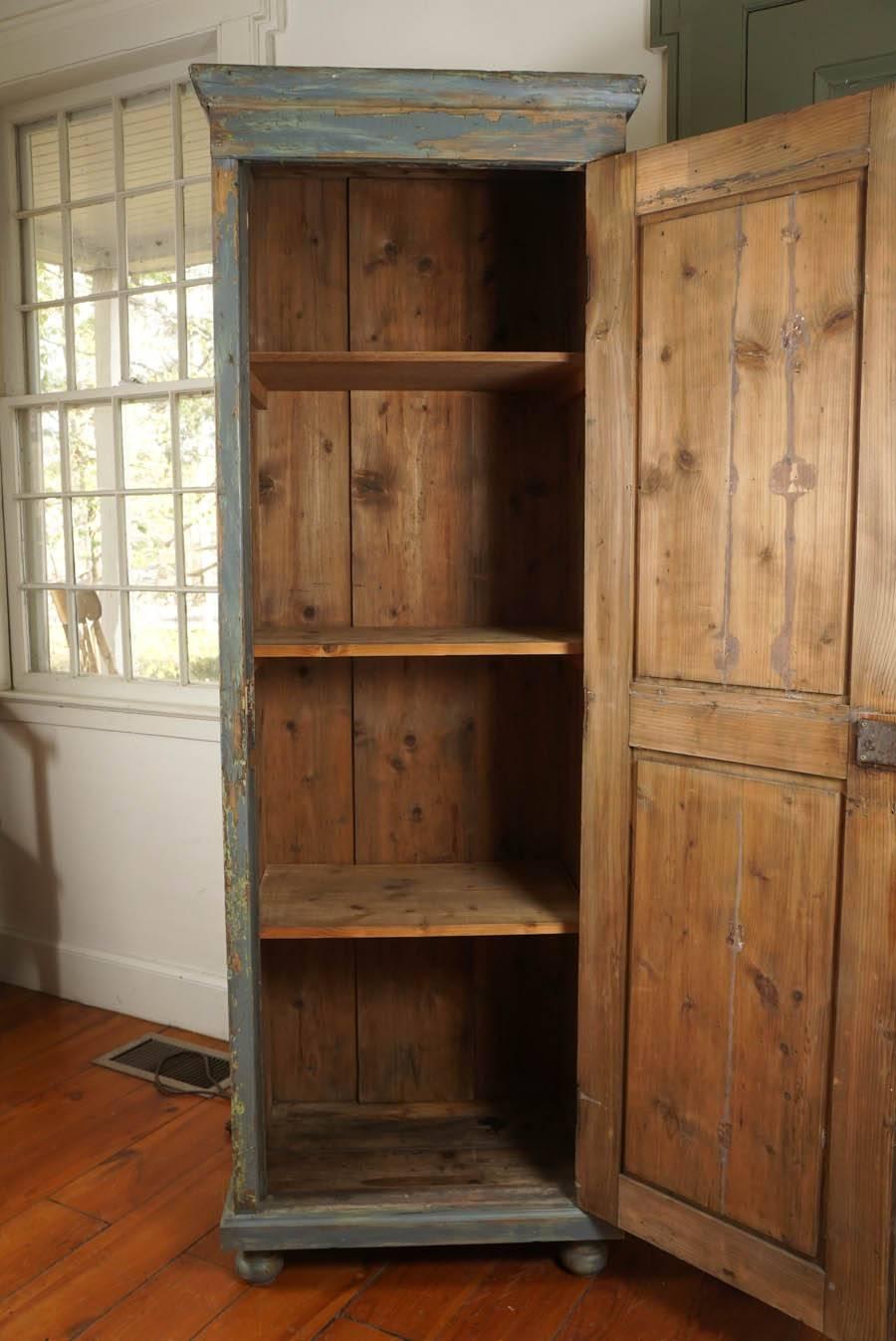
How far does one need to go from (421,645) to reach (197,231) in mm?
1646

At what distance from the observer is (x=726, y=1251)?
76.7 inches

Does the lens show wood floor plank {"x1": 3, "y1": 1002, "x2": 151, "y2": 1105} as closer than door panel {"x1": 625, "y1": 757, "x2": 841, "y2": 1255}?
No

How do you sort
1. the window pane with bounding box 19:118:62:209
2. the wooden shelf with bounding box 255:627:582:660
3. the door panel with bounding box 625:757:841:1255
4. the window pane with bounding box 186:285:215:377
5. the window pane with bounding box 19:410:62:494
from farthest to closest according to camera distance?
1. the window pane with bounding box 19:410:62:494
2. the window pane with bounding box 19:118:62:209
3. the window pane with bounding box 186:285:215:377
4. the wooden shelf with bounding box 255:627:582:660
5. the door panel with bounding box 625:757:841:1255

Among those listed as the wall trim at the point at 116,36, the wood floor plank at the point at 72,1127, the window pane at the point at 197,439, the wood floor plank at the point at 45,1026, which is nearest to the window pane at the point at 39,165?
the wall trim at the point at 116,36

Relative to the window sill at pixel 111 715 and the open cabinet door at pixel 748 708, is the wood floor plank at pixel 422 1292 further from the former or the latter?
the window sill at pixel 111 715

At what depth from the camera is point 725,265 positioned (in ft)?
A: 6.00

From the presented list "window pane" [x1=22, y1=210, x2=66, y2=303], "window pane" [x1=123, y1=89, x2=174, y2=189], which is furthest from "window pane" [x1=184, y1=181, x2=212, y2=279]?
"window pane" [x1=22, y1=210, x2=66, y2=303]

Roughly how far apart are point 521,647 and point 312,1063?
1.22 metres

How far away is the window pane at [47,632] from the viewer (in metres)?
3.43

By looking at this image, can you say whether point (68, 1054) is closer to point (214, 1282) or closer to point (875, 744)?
point (214, 1282)

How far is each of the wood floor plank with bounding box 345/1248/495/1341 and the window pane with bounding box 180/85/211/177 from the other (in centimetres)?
284

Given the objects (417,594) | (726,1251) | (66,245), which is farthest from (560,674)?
(66,245)

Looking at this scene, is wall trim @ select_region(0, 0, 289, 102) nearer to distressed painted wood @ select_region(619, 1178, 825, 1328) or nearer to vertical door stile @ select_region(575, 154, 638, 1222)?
vertical door stile @ select_region(575, 154, 638, 1222)

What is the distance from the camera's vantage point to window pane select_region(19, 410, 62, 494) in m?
3.37
